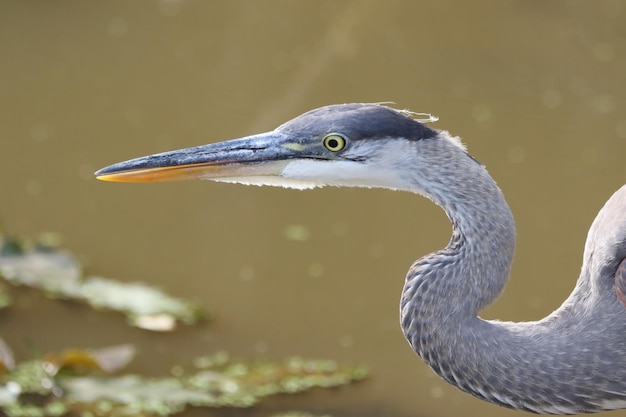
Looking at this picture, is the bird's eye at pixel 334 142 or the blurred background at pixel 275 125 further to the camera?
the blurred background at pixel 275 125

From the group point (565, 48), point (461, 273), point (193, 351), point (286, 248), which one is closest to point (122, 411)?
point (193, 351)

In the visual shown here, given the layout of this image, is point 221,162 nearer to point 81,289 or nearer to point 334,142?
point 334,142

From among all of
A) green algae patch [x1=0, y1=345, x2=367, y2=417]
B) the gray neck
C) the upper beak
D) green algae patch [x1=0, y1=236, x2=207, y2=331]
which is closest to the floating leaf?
green algae patch [x1=0, y1=345, x2=367, y2=417]

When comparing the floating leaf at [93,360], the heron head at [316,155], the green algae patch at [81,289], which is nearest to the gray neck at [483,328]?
the heron head at [316,155]

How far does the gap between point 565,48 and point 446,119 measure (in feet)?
4.57

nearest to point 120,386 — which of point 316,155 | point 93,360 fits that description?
point 93,360

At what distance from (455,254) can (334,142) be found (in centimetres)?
42

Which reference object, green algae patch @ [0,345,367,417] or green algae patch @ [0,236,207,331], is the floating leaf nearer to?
green algae patch @ [0,345,367,417]

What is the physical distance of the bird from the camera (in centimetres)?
277

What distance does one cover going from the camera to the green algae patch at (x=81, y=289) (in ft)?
14.9

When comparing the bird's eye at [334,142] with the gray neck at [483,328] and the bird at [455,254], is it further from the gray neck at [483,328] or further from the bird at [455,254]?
the gray neck at [483,328]

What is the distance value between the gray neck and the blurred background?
145 cm

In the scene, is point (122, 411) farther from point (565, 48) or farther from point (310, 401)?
point (565, 48)

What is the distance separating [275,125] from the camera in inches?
240
